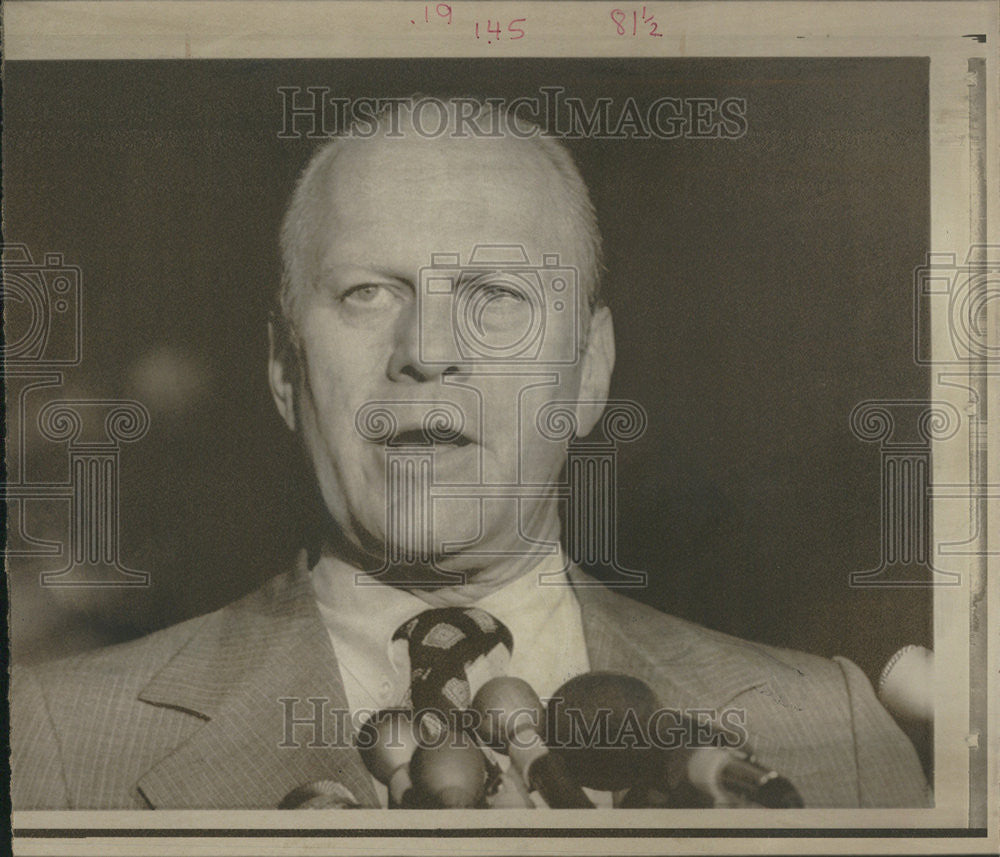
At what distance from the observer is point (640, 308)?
2312 millimetres

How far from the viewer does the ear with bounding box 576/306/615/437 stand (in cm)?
232

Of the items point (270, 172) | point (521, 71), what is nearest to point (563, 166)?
point (521, 71)

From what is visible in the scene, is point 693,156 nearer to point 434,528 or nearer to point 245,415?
point 434,528

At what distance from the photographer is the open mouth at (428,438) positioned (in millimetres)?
2285

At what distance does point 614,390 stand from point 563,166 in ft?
1.78

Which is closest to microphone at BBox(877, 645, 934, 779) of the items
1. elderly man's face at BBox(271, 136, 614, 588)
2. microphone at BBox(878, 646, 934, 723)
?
microphone at BBox(878, 646, 934, 723)

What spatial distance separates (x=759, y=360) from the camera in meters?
2.33

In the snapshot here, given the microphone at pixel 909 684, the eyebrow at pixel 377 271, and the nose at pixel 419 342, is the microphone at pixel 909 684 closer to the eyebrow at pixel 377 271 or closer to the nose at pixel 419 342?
the nose at pixel 419 342

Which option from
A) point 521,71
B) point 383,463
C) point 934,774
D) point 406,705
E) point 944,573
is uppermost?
point 521,71

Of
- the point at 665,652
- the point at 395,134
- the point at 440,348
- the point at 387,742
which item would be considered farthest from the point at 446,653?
the point at 395,134

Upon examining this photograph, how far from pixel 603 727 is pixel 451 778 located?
379 mm

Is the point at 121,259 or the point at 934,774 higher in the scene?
the point at 121,259

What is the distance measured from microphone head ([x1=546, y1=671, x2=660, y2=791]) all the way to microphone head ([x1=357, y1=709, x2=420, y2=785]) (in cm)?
33

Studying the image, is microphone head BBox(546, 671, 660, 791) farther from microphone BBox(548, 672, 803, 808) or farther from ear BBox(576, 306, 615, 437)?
ear BBox(576, 306, 615, 437)
